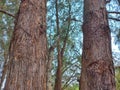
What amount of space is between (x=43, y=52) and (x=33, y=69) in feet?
0.70

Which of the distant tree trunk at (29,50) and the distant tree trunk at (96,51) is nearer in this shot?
the distant tree trunk at (29,50)

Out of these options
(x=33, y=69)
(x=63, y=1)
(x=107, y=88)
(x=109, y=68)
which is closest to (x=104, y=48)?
(x=109, y=68)

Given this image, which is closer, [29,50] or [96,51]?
[29,50]

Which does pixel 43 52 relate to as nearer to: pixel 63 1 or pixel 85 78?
pixel 85 78

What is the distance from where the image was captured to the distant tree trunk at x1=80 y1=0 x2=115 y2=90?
2385mm

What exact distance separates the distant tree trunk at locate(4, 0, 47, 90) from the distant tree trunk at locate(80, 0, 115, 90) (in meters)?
0.58

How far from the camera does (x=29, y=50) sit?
6.74 feet

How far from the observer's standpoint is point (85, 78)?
8.23 feet

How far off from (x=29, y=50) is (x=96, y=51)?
2.61 feet

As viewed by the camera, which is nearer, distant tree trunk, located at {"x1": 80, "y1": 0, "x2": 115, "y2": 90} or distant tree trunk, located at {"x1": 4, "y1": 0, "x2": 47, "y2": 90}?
distant tree trunk, located at {"x1": 4, "y1": 0, "x2": 47, "y2": 90}

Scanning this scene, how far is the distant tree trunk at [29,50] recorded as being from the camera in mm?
1903

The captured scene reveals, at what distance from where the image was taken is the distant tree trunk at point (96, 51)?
238 cm

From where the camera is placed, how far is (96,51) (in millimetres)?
2559

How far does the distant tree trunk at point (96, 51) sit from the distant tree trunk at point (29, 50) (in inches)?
22.7
